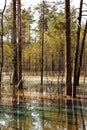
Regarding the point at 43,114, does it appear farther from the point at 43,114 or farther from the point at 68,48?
the point at 68,48

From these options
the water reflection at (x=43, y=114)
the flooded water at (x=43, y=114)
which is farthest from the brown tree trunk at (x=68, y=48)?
the water reflection at (x=43, y=114)

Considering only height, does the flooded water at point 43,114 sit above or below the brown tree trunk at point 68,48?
below

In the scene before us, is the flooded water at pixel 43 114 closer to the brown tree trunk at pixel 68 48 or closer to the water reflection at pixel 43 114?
the water reflection at pixel 43 114

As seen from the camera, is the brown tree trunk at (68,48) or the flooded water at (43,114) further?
the brown tree trunk at (68,48)

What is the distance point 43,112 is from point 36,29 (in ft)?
103

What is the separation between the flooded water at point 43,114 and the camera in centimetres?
838

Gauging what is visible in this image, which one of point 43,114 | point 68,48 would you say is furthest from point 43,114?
point 68,48

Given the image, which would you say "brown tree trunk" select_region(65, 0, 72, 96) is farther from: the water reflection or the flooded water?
the water reflection

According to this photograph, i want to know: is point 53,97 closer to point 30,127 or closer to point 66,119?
point 66,119

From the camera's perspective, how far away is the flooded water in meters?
8.38

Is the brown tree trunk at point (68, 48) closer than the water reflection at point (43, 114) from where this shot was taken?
No

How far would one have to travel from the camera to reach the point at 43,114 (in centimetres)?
1007

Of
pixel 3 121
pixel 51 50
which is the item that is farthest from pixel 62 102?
pixel 51 50

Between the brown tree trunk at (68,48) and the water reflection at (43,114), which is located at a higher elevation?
the brown tree trunk at (68,48)
